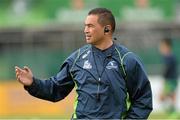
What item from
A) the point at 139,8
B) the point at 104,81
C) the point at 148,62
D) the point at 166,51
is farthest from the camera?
the point at 139,8

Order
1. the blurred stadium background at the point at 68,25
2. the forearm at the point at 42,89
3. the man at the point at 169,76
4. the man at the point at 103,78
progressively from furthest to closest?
1. the blurred stadium background at the point at 68,25
2. the man at the point at 169,76
3. the forearm at the point at 42,89
4. the man at the point at 103,78

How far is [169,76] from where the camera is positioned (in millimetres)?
22031

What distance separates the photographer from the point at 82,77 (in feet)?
26.5

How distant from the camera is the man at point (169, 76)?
21547 mm

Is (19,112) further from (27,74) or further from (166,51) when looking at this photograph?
(27,74)

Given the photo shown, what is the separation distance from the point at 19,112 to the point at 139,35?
29.8ft

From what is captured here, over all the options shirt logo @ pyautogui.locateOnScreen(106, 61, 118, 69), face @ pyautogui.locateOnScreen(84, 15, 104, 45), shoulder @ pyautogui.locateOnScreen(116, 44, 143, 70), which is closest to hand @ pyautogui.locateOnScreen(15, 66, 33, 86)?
face @ pyautogui.locateOnScreen(84, 15, 104, 45)

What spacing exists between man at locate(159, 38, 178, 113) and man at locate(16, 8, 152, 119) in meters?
13.3

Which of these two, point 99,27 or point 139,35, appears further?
point 139,35

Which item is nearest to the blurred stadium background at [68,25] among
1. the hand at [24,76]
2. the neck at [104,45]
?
the neck at [104,45]

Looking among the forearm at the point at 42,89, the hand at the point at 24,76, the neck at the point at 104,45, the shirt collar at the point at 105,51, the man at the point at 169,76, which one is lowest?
the man at the point at 169,76

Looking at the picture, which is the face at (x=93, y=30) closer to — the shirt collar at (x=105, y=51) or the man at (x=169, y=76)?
the shirt collar at (x=105, y=51)

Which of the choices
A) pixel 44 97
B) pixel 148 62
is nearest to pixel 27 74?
pixel 44 97

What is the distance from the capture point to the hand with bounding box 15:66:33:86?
26.1ft
